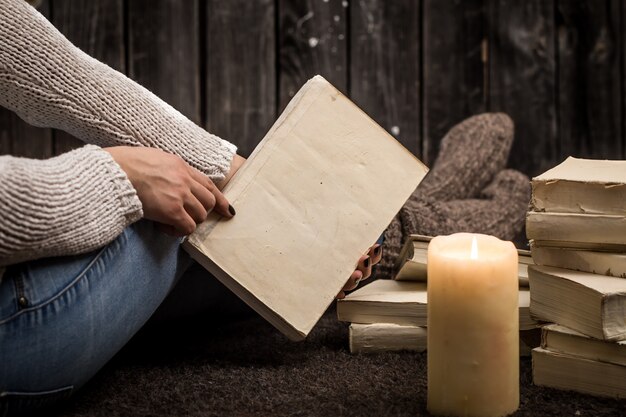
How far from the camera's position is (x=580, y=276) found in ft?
2.72

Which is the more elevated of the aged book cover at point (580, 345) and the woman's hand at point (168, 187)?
the woman's hand at point (168, 187)

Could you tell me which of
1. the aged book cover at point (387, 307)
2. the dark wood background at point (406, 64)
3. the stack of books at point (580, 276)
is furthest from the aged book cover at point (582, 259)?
the dark wood background at point (406, 64)

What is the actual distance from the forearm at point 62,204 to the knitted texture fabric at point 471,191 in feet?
1.83

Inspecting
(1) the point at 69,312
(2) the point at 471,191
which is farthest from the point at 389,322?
(2) the point at 471,191

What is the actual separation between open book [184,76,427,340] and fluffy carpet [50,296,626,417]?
76 mm

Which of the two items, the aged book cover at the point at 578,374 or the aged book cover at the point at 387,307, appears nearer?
the aged book cover at the point at 578,374

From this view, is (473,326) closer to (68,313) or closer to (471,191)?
(68,313)

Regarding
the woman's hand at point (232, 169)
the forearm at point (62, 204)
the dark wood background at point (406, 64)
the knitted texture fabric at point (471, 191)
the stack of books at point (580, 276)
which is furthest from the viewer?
the dark wood background at point (406, 64)

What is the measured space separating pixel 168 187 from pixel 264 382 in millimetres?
247

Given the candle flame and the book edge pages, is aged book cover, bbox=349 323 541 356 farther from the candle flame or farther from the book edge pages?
the candle flame

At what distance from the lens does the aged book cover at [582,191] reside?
0.83m

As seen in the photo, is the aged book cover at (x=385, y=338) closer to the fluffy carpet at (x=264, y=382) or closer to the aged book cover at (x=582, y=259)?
the fluffy carpet at (x=264, y=382)

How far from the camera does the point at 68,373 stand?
2.60 feet

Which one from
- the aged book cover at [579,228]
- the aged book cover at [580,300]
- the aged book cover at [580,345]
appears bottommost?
the aged book cover at [580,345]
